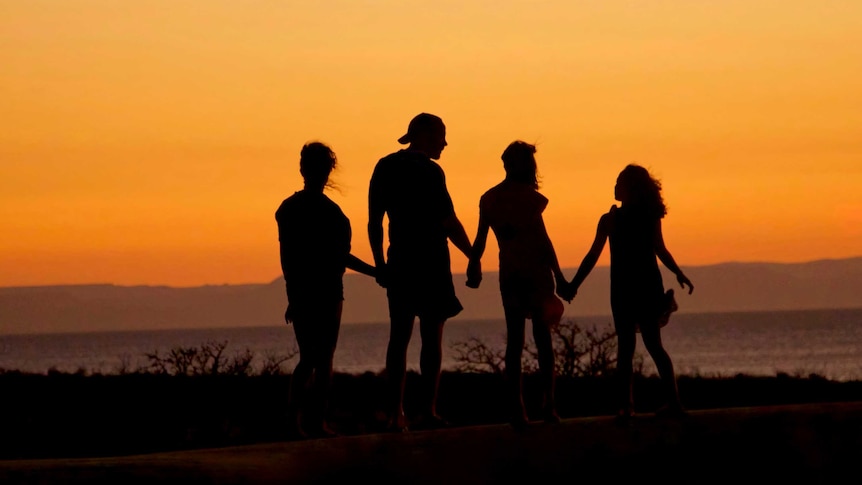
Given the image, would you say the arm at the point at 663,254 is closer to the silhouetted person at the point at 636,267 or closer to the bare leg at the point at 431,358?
the silhouetted person at the point at 636,267

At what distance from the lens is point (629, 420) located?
10.1 m

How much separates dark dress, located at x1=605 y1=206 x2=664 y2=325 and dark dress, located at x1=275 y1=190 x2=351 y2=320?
208 cm

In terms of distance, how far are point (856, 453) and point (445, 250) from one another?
3.14 metres

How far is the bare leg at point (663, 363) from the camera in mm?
10477

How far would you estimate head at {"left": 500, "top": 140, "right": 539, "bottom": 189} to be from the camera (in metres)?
10.3

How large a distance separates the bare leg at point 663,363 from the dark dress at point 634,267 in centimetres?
10

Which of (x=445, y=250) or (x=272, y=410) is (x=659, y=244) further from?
(x=272, y=410)

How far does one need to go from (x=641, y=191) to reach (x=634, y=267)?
22.9 inches

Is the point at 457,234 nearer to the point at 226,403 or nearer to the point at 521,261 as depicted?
the point at 521,261

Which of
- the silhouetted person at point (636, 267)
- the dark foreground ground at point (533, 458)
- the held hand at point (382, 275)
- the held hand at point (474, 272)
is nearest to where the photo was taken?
the dark foreground ground at point (533, 458)

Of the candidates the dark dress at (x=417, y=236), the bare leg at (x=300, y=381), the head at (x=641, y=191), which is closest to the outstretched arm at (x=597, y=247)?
the head at (x=641, y=191)

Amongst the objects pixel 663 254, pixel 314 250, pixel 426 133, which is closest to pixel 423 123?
pixel 426 133

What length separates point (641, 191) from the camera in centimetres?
1073

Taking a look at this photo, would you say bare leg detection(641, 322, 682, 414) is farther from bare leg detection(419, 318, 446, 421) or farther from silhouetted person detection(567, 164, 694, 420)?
bare leg detection(419, 318, 446, 421)
